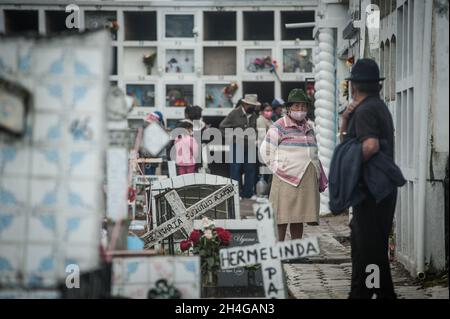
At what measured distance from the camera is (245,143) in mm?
18516

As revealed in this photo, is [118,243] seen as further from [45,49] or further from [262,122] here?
[262,122]

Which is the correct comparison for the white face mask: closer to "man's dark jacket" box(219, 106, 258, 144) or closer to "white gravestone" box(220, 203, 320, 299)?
"white gravestone" box(220, 203, 320, 299)

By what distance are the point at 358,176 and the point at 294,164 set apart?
3179 mm

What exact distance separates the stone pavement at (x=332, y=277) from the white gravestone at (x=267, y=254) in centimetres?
119

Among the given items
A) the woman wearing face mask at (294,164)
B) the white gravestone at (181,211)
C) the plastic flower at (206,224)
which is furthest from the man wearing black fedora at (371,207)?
the woman wearing face mask at (294,164)

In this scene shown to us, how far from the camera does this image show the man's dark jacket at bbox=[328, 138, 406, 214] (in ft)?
22.6

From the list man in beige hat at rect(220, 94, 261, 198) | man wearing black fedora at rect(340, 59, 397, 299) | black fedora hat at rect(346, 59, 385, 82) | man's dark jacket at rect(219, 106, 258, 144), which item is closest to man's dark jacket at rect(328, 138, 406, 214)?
man wearing black fedora at rect(340, 59, 397, 299)

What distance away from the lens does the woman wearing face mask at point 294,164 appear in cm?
1009

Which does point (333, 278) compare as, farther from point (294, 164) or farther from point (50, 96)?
point (50, 96)

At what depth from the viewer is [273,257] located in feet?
21.8

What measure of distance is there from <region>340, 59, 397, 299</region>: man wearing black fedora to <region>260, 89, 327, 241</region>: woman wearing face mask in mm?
2945
